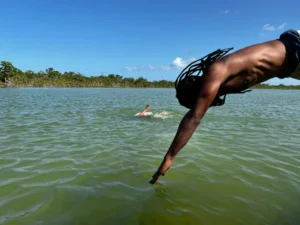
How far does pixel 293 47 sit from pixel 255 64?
41 cm

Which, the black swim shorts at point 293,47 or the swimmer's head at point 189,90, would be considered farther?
the swimmer's head at point 189,90

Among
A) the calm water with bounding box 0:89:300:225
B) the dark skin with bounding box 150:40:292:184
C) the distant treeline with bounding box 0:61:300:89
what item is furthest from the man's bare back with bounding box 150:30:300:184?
the distant treeline with bounding box 0:61:300:89

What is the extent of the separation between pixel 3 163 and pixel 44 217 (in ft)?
8.80

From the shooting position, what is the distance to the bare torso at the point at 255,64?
2.40 m

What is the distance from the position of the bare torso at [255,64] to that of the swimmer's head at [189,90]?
0.23 m

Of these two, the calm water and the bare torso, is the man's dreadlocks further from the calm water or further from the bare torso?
the calm water

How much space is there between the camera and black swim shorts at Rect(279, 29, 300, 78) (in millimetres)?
2426

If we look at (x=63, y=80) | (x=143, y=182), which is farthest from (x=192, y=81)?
(x=63, y=80)

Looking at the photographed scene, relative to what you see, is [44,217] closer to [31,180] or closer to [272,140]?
[31,180]

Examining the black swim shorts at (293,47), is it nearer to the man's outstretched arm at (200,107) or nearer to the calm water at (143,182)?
the man's outstretched arm at (200,107)

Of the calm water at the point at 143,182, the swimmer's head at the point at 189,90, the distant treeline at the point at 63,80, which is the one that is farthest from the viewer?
the distant treeline at the point at 63,80

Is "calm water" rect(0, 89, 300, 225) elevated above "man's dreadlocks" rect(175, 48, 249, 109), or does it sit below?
below

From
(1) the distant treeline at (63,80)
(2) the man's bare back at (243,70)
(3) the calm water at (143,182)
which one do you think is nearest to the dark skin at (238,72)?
(2) the man's bare back at (243,70)

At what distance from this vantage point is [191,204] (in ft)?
12.0
